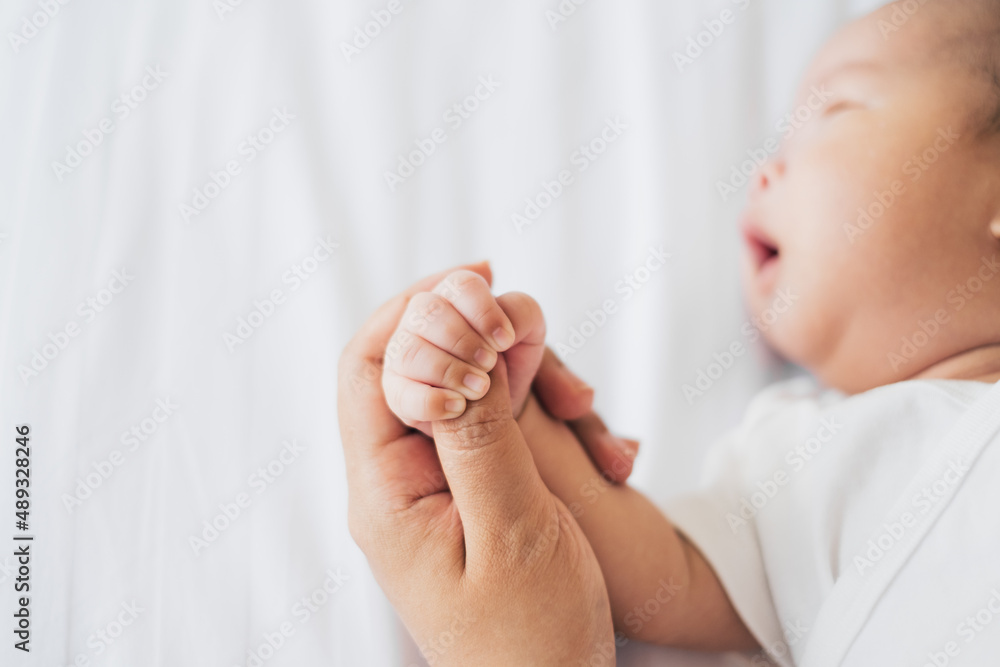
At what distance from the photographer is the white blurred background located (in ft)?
2.69

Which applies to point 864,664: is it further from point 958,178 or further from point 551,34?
point 551,34

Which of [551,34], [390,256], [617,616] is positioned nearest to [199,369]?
[390,256]

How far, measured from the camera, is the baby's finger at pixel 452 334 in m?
0.70

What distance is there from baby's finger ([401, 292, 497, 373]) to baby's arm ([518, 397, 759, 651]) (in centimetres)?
20

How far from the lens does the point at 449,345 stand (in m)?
0.70

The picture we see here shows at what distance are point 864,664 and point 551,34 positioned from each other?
3.39 ft

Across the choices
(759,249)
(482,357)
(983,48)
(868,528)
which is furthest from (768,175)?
(482,357)

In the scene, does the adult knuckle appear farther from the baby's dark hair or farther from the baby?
the baby's dark hair

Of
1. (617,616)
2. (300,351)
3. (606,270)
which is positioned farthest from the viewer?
(606,270)

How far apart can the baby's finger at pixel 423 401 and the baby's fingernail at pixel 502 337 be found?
6cm

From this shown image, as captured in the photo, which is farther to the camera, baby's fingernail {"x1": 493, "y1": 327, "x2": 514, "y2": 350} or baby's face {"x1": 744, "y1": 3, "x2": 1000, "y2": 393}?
baby's face {"x1": 744, "y1": 3, "x2": 1000, "y2": 393}

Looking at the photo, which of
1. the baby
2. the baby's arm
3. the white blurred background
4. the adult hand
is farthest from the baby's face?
the adult hand

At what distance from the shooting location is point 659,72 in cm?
129

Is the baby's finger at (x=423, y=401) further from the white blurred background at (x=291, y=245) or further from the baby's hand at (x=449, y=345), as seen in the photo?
the white blurred background at (x=291, y=245)
